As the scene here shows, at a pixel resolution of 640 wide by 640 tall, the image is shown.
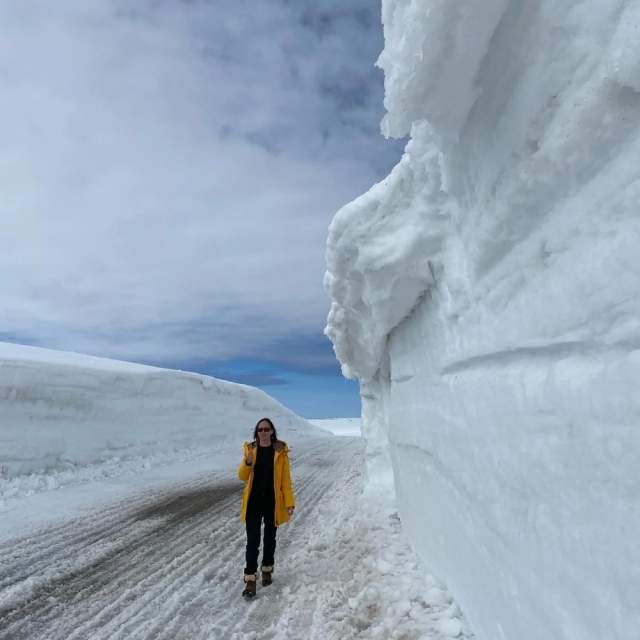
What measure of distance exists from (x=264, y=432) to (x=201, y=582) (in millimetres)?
1529

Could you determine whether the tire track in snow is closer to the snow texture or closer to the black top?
the black top

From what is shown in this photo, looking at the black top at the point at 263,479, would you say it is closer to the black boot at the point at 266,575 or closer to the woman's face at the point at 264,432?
the woman's face at the point at 264,432

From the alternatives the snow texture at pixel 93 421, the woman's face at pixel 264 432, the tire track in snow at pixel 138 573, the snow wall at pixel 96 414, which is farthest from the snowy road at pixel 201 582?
the snow wall at pixel 96 414

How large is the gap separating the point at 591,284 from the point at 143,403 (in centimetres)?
1896

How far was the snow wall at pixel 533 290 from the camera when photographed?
174cm

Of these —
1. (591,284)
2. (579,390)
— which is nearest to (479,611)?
(579,390)

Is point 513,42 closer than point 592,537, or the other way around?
point 592,537

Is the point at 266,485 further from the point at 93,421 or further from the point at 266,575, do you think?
the point at 93,421

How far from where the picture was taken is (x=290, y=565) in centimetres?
530

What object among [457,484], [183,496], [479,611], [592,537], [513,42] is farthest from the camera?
[183,496]

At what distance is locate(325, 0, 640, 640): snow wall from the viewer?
68.4 inches

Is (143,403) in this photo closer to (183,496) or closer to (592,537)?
(183,496)

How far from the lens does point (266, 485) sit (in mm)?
5109

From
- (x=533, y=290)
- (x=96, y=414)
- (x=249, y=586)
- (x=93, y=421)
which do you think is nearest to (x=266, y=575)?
(x=249, y=586)
